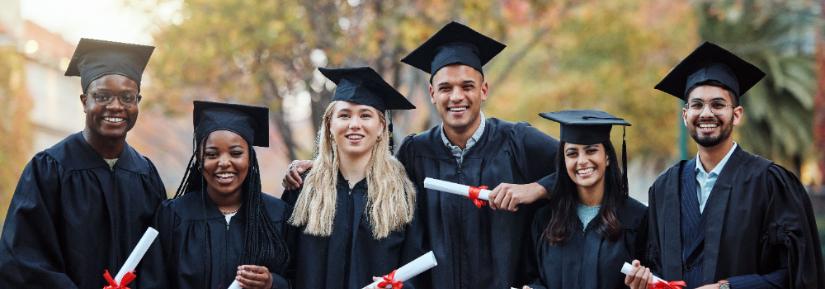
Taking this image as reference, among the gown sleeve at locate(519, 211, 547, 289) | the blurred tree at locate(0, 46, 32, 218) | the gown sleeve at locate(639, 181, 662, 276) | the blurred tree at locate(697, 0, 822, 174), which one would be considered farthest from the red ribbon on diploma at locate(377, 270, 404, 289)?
the blurred tree at locate(697, 0, 822, 174)

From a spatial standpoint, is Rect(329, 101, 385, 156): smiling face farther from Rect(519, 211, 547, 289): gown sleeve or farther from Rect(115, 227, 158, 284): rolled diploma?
Rect(115, 227, 158, 284): rolled diploma

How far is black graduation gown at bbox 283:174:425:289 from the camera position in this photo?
5.17 meters

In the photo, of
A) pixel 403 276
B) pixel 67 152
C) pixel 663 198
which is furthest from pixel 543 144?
pixel 67 152

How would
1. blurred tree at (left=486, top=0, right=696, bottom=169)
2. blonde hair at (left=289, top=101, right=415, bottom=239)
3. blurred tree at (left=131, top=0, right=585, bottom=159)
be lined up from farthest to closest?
blurred tree at (left=486, top=0, right=696, bottom=169) → blurred tree at (left=131, top=0, right=585, bottom=159) → blonde hair at (left=289, top=101, right=415, bottom=239)

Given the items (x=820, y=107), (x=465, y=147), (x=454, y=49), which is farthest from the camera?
(x=820, y=107)

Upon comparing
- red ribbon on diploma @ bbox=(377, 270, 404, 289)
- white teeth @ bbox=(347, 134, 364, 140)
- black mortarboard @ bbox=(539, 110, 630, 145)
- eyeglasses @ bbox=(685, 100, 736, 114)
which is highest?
eyeglasses @ bbox=(685, 100, 736, 114)

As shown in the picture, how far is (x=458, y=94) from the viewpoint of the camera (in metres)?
5.41

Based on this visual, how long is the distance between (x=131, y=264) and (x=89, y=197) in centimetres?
46

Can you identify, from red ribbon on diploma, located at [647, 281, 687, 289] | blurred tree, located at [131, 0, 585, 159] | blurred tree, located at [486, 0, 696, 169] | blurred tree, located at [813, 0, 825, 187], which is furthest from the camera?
blurred tree, located at [813, 0, 825, 187]

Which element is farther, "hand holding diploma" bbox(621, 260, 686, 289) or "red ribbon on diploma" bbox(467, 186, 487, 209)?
"red ribbon on diploma" bbox(467, 186, 487, 209)

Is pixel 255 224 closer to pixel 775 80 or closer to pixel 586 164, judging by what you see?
pixel 586 164

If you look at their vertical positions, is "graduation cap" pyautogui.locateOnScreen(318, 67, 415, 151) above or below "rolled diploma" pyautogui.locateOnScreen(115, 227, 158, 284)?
above

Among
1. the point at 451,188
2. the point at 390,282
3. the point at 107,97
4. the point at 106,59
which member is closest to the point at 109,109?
the point at 107,97

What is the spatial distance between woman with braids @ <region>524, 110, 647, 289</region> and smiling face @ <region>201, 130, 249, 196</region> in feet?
4.94
